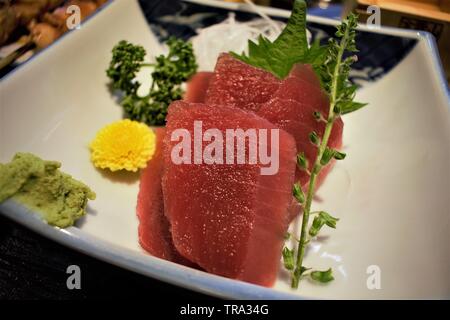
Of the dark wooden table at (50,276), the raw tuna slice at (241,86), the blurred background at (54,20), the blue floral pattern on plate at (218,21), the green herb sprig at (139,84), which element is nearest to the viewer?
the dark wooden table at (50,276)

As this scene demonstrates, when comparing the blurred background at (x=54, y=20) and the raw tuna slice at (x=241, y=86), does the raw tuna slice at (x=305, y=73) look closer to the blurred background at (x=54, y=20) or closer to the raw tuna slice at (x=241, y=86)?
the raw tuna slice at (x=241, y=86)

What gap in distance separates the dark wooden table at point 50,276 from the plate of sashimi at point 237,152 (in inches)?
4.5

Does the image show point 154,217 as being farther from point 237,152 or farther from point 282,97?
point 282,97

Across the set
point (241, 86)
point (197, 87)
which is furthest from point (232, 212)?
point (197, 87)

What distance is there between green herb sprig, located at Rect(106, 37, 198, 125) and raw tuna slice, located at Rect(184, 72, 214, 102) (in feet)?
0.15

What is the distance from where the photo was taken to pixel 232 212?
1315mm

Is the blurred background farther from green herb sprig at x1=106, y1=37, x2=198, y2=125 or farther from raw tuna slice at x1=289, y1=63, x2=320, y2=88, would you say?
raw tuna slice at x1=289, y1=63, x2=320, y2=88

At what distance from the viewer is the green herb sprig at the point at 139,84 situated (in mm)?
1922

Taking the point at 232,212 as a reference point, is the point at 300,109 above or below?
above

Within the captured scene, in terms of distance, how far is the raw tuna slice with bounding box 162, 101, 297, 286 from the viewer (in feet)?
4.20

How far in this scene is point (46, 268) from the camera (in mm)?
1446

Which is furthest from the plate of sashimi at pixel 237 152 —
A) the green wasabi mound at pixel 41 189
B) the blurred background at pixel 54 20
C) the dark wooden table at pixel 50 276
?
the blurred background at pixel 54 20

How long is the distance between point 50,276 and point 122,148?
0.52 meters
